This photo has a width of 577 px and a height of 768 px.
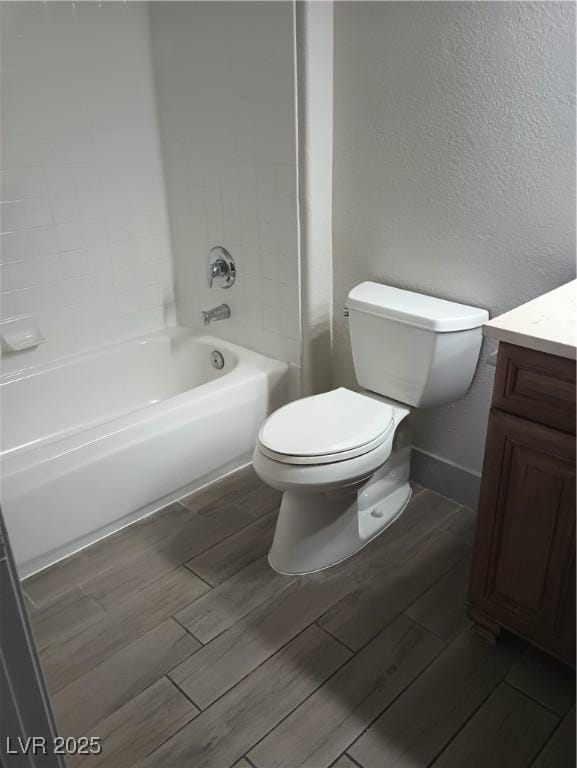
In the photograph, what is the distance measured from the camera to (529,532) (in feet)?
4.69

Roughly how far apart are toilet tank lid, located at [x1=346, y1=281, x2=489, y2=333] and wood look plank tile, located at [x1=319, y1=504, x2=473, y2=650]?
69 centimetres

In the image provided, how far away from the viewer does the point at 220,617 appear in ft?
5.85

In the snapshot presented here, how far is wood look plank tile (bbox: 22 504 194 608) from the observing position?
190 centimetres

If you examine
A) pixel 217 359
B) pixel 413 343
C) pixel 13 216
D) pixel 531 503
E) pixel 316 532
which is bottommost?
pixel 316 532

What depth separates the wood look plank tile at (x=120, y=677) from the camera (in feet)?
4.97

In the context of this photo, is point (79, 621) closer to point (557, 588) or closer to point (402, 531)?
point (402, 531)

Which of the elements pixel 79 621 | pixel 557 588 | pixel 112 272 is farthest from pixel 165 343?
pixel 557 588

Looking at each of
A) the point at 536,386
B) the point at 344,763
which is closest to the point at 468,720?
the point at 344,763

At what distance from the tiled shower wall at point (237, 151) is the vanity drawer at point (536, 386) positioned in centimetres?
109

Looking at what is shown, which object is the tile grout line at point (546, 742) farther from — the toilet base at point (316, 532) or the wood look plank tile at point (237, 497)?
the wood look plank tile at point (237, 497)

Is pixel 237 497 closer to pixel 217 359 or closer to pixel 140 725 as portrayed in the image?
pixel 217 359

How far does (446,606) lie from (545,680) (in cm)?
Answer: 31

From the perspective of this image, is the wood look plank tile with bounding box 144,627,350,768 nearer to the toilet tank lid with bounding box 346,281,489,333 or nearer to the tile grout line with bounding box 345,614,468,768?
the tile grout line with bounding box 345,614,468,768

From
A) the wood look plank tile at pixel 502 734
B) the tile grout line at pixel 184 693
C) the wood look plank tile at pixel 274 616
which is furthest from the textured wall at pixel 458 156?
the tile grout line at pixel 184 693
